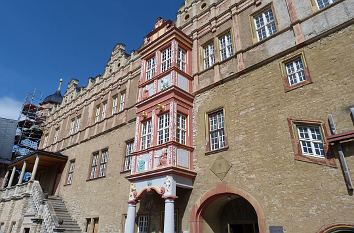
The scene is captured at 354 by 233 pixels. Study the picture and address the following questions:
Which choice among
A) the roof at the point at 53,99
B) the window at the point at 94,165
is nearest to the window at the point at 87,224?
the window at the point at 94,165

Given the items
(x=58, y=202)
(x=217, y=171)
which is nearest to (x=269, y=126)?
(x=217, y=171)

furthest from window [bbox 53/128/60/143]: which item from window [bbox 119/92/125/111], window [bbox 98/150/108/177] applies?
window [bbox 119/92/125/111]

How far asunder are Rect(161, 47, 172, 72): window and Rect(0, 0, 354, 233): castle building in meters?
0.07

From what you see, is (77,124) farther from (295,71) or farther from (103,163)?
(295,71)

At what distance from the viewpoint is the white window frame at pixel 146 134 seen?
1327 cm

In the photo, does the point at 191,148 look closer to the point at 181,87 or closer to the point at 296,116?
the point at 181,87

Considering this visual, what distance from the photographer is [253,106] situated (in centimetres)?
1077

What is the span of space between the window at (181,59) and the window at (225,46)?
2208 millimetres

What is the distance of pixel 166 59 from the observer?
14.4 meters

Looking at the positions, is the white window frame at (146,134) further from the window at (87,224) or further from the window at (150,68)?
the window at (87,224)

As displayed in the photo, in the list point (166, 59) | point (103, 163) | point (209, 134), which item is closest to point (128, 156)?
point (103, 163)

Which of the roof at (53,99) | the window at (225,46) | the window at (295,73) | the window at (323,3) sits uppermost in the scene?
the roof at (53,99)

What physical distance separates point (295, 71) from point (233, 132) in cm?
349

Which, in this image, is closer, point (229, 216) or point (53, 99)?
point (229, 216)
